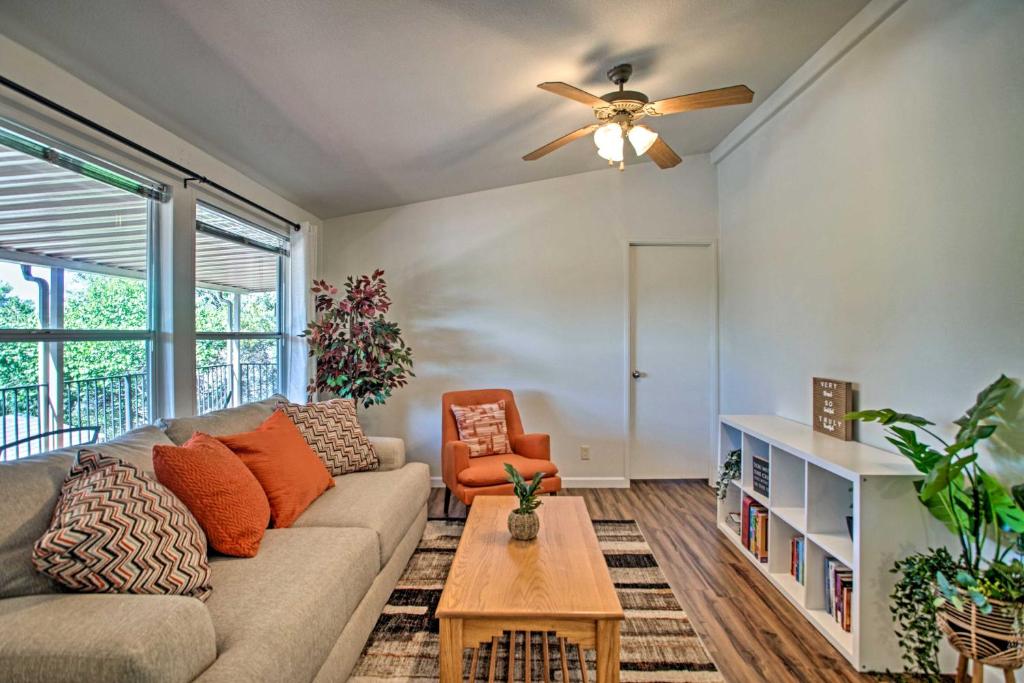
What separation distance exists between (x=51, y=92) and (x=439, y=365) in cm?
279

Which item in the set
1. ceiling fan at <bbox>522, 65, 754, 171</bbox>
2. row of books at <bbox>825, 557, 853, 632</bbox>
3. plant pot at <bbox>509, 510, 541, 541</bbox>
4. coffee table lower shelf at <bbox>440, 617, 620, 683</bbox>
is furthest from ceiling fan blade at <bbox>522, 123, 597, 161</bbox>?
row of books at <bbox>825, 557, 853, 632</bbox>

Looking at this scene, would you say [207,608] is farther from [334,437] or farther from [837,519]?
[837,519]

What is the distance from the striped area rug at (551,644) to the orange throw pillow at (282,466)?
2.05 feet

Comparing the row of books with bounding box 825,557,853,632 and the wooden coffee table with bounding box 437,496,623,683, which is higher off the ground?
the wooden coffee table with bounding box 437,496,623,683

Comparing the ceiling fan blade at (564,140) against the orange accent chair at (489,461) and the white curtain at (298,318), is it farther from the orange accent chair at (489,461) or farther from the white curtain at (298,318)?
the white curtain at (298,318)

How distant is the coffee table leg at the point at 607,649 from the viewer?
4.88 ft

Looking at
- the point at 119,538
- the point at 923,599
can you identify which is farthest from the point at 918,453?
the point at 119,538

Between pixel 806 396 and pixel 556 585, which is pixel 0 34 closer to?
pixel 556 585

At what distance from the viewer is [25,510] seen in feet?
4.42

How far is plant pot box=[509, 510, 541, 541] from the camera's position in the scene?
6.50ft

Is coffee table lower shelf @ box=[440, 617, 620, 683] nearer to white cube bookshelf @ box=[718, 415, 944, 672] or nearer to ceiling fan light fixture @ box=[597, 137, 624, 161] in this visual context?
white cube bookshelf @ box=[718, 415, 944, 672]

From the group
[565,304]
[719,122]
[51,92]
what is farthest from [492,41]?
[565,304]

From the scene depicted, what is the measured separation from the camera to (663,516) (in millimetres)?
3438

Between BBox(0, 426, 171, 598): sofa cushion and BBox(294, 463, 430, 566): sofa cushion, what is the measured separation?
83 centimetres
